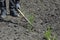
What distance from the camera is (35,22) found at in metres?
4.93

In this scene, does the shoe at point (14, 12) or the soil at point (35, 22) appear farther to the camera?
the shoe at point (14, 12)

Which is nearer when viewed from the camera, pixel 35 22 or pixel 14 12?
pixel 35 22

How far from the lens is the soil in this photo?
439 centimetres

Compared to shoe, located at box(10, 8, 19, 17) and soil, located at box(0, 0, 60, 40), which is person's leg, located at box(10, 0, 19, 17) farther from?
soil, located at box(0, 0, 60, 40)

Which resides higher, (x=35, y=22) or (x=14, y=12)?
(x=14, y=12)

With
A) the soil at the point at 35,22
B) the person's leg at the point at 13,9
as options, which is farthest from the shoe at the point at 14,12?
the soil at the point at 35,22

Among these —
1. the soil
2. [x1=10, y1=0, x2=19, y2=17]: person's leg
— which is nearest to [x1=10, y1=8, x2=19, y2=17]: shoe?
[x1=10, y1=0, x2=19, y2=17]: person's leg

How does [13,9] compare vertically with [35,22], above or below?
above

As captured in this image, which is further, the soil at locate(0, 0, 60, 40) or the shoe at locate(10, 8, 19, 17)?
the shoe at locate(10, 8, 19, 17)

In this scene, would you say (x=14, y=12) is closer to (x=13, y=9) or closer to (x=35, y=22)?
(x=13, y=9)

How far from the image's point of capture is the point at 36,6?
568 cm

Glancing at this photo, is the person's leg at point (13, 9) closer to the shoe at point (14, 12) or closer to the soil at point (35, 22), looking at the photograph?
the shoe at point (14, 12)

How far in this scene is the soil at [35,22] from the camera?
14.4 ft

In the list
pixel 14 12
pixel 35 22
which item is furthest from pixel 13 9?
pixel 35 22
